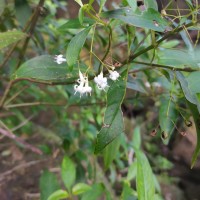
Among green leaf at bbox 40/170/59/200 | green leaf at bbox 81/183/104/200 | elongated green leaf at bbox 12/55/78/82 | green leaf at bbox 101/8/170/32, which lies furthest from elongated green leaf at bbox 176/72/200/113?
green leaf at bbox 40/170/59/200

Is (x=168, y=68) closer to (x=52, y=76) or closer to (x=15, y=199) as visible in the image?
(x=52, y=76)

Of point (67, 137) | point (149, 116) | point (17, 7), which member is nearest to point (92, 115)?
point (67, 137)

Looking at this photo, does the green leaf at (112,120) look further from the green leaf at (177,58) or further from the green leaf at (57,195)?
the green leaf at (57,195)

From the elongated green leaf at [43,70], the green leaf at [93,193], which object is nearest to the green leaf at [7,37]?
the elongated green leaf at [43,70]

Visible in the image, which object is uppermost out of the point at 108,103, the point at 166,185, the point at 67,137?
the point at 108,103

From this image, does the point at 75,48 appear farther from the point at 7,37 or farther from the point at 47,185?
the point at 47,185

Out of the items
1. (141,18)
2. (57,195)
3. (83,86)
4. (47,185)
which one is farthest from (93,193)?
(141,18)
